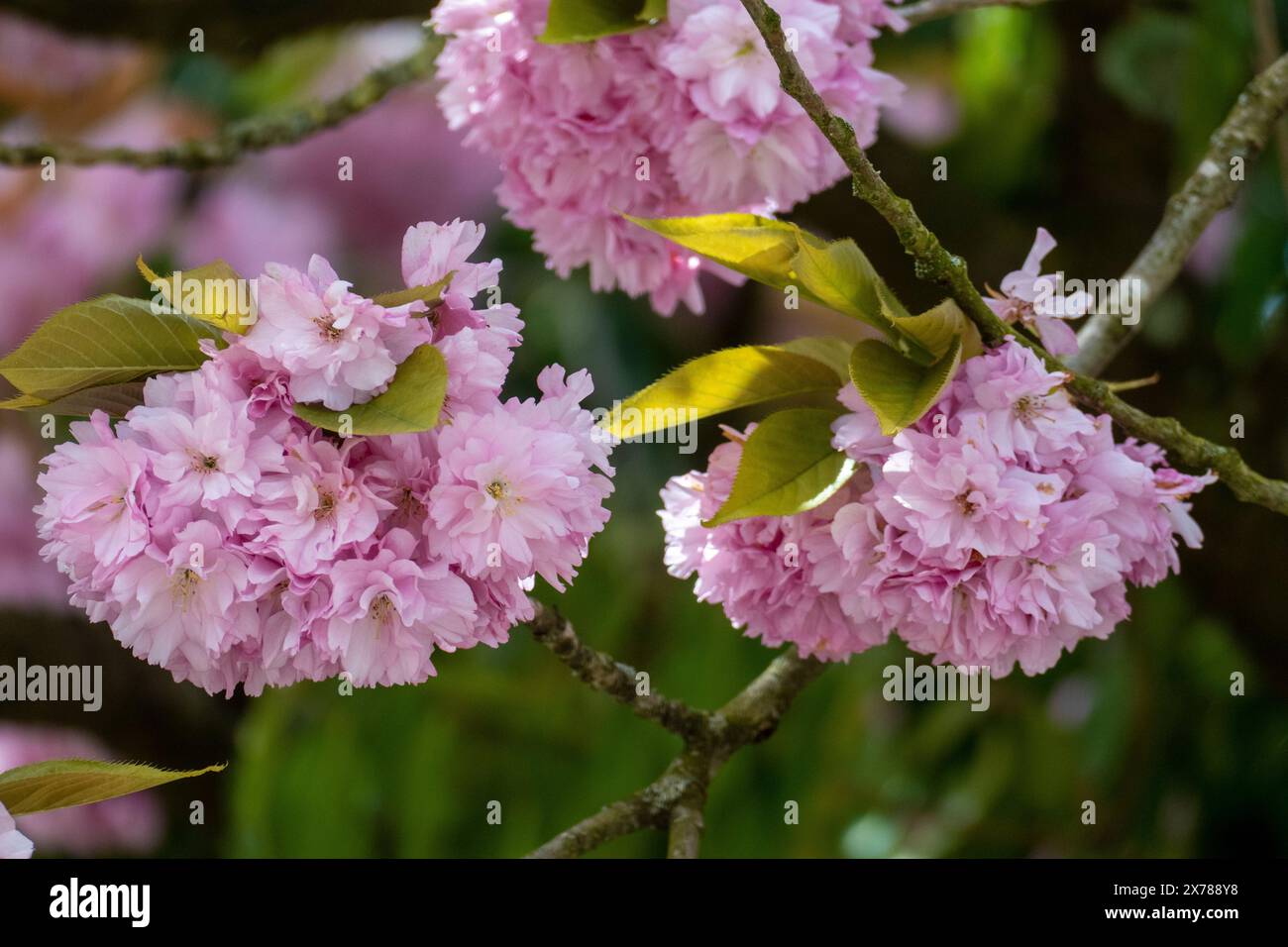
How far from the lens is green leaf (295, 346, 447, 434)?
1.71 feet

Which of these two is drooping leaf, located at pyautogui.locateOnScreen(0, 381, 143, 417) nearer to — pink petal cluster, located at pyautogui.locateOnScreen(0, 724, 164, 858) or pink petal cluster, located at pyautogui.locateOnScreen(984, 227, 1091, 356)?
pink petal cluster, located at pyautogui.locateOnScreen(984, 227, 1091, 356)

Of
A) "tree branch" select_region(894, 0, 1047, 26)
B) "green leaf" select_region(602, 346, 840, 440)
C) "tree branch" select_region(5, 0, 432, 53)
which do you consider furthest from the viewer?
"tree branch" select_region(5, 0, 432, 53)

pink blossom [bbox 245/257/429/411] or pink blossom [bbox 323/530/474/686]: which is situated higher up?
pink blossom [bbox 245/257/429/411]

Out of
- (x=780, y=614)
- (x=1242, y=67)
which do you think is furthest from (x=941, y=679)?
(x=1242, y=67)

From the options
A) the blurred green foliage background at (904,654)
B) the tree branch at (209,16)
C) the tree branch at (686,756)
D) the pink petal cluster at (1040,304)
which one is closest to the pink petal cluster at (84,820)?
the blurred green foliage background at (904,654)

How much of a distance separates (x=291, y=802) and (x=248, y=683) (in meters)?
1.20

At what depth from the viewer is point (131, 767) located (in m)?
0.59

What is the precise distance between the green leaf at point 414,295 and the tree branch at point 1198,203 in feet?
1.42

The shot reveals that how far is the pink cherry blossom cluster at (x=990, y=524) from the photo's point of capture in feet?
1.92

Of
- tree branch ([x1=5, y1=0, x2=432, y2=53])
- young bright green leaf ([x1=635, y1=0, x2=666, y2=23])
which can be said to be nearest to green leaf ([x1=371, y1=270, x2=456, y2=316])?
young bright green leaf ([x1=635, y1=0, x2=666, y2=23])

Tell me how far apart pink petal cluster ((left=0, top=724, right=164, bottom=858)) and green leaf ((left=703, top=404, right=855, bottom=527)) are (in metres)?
1.55

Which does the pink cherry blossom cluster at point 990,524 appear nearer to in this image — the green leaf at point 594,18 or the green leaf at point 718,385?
the green leaf at point 718,385

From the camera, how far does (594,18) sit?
725 millimetres

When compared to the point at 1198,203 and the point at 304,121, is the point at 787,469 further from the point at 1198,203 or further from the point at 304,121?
the point at 304,121
